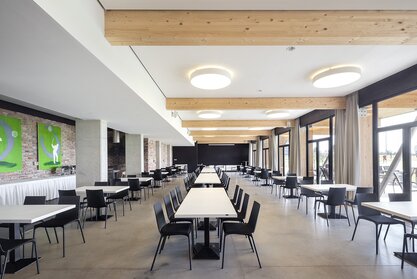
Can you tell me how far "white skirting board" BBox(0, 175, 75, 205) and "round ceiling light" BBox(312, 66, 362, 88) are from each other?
24.1ft

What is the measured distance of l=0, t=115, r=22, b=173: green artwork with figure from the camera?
253 inches

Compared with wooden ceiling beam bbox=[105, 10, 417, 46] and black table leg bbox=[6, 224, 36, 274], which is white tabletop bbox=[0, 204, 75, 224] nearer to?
black table leg bbox=[6, 224, 36, 274]

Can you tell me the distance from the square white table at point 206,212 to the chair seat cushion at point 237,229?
27 centimetres

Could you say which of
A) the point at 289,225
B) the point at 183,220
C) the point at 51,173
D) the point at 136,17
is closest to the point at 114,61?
the point at 136,17

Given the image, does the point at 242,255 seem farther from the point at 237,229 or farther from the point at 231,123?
the point at 231,123

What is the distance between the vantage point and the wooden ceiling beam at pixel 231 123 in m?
10.9

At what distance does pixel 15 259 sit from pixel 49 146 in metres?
6.20

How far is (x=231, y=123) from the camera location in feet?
36.0

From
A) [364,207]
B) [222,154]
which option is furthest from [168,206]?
[222,154]

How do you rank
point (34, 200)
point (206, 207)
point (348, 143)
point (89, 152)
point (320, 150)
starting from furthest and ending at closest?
point (320, 150)
point (89, 152)
point (348, 143)
point (34, 200)
point (206, 207)

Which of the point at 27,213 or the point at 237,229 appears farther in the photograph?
the point at 237,229

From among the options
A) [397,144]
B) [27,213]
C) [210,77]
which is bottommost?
[27,213]

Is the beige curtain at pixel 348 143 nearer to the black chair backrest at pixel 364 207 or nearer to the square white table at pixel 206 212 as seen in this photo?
the black chair backrest at pixel 364 207

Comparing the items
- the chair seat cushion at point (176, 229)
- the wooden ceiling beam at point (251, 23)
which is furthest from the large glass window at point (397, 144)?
the chair seat cushion at point (176, 229)
